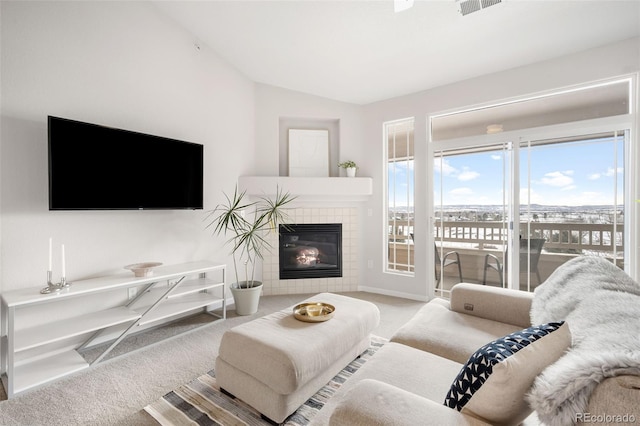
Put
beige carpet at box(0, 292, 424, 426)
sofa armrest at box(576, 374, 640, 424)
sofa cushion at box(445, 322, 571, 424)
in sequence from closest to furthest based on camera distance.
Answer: sofa armrest at box(576, 374, 640, 424), sofa cushion at box(445, 322, 571, 424), beige carpet at box(0, 292, 424, 426)

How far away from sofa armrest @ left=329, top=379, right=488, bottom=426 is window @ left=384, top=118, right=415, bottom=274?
2.95 metres

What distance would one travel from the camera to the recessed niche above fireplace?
3867 mm

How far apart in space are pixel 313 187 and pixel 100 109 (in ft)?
7.59

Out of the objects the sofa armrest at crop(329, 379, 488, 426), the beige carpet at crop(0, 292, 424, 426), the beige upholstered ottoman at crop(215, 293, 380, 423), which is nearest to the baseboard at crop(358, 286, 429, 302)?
the beige carpet at crop(0, 292, 424, 426)

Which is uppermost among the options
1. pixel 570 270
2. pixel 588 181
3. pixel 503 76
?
pixel 503 76

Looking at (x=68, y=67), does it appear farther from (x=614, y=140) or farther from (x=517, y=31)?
(x=614, y=140)

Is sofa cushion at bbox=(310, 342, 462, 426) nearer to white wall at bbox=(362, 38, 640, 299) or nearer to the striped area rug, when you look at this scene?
the striped area rug

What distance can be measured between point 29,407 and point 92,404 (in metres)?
0.35

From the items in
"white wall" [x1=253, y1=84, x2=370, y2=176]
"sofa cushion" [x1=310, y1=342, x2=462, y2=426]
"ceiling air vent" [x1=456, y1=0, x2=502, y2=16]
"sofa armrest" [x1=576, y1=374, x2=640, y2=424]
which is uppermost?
"ceiling air vent" [x1=456, y1=0, x2=502, y2=16]

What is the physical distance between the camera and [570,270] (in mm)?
1504

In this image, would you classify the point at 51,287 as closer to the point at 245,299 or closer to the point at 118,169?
the point at 118,169

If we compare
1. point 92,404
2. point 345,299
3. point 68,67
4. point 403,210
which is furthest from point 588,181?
point 68,67

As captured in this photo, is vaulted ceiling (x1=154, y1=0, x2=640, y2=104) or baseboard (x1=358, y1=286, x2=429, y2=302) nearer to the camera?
vaulted ceiling (x1=154, y1=0, x2=640, y2=104)

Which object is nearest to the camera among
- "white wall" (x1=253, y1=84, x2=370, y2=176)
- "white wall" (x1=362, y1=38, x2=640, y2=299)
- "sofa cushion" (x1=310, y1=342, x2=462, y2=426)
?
"sofa cushion" (x1=310, y1=342, x2=462, y2=426)
